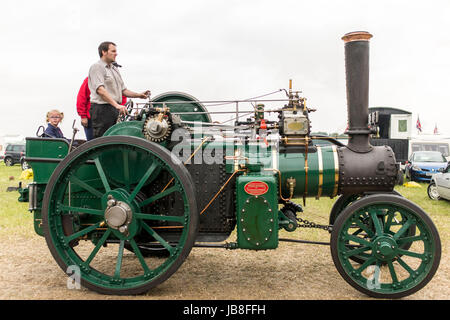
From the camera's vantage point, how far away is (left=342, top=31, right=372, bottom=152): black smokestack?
388 cm

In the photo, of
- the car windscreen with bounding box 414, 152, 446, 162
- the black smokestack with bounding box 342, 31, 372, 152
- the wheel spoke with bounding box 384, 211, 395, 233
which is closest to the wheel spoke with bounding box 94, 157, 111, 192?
the black smokestack with bounding box 342, 31, 372, 152

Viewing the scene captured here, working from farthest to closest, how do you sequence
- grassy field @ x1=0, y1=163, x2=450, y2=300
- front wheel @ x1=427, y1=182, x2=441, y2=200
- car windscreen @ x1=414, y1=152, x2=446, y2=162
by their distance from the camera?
car windscreen @ x1=414, y1=152, x2=446, y2=162, front wheel @ x1=427, y1=182, x2=441, y2=200, grassy field @ x1=0, y1=163, x2=450, y2=300

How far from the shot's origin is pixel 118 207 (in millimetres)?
3703

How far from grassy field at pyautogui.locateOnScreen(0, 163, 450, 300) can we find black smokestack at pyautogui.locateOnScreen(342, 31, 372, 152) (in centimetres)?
159

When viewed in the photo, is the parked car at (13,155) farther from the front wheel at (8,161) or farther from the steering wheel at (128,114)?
the steering wheel at (128,114)

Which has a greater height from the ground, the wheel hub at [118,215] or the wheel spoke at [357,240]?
the wheel hub at [118,215]

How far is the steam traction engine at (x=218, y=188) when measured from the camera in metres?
3.66

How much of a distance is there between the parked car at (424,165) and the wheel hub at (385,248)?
Answer: 12.4m

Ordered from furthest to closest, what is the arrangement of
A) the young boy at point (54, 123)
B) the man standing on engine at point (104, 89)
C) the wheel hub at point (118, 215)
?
1. the young boy at point (54, 123)
2. the man standing on engine at point (104, 89)
3. the wheel hub at point (118, 215)

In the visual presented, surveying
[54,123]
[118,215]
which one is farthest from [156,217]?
[54,123]

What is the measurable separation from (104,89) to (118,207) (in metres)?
1.47

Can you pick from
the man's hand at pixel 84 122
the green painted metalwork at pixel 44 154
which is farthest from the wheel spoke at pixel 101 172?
the man's hand at pixel 84 122

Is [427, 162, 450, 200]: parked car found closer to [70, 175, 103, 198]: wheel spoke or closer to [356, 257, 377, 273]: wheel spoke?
[356, 257, 377, 273]: wheel spoke

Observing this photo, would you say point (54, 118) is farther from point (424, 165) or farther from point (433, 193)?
point (424, 165)
